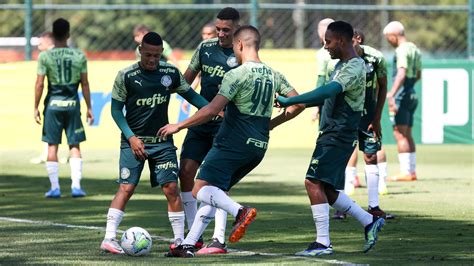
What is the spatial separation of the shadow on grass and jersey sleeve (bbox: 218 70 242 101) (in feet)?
4.38

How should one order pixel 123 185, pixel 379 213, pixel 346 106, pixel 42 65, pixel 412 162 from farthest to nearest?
pixel 412 162 < pixel 42 65 < pixel 379 213 < pixel 123 185 < pixel 346 106

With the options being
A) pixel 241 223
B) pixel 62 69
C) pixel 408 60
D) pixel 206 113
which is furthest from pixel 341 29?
pixel 408 60

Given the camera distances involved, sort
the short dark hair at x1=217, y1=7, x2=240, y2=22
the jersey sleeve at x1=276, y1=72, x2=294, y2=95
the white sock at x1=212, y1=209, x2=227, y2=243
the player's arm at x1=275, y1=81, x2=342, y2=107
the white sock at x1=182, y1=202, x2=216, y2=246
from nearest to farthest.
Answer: the player's arm at x1=275, y1=81, x2=342, y2=107 < the white sock at x1=182, y1=202, x2=216, y2=246 < the jersey sleeve at x1=276, y1=72, x2=294, y2=95 < the white sock at x1=212, y1=209, x2=227, y2=243 < the short dark hair at x1=217, y1=7, x2=240, y2=22

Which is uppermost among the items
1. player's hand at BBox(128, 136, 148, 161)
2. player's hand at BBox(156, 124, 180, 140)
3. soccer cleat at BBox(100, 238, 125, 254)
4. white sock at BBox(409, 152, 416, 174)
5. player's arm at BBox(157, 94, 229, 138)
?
player's arm at BBox(157, 94, 229, 138)

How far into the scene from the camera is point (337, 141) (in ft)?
35.8

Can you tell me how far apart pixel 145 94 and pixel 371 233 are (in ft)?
7.38

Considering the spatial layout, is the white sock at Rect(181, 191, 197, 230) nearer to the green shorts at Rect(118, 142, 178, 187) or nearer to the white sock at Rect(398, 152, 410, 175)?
the green shorts at Rect(118, 142, 178, 187)

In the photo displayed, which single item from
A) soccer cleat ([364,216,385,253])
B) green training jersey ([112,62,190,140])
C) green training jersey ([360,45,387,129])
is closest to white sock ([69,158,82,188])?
green training jersey ([360,45,387,129])

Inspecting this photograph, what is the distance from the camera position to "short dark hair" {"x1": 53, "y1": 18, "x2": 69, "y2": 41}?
625 inches

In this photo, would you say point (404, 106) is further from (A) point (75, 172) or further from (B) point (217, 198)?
(B) point (217, 198)

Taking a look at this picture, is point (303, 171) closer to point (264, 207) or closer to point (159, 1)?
point (264, 207)

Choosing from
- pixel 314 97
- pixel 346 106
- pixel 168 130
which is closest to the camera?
pixel 314 97

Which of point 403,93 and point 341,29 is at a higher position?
point 341,29

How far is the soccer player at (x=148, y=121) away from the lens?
1094cm
